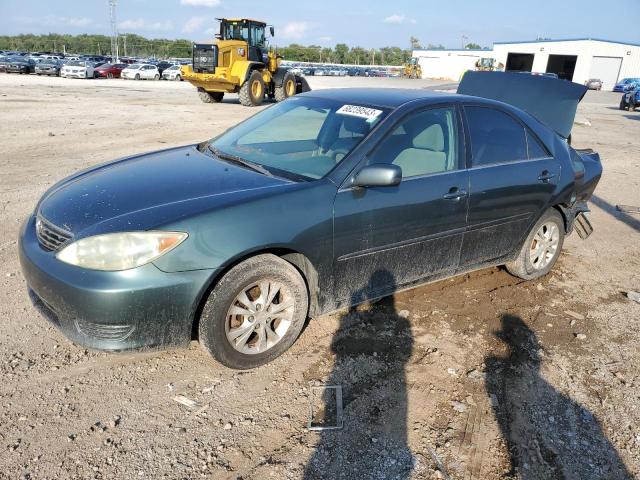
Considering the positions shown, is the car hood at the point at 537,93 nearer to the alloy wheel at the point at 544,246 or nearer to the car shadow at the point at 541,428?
the alloy wheel at the point at 544,246

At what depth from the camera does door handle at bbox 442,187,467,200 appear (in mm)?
3645

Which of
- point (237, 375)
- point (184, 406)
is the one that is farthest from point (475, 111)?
point (184, 406)

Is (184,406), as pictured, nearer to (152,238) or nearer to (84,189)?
(152,238)

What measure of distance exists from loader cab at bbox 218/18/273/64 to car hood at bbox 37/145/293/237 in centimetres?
1775

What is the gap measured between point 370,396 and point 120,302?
1.46 metres

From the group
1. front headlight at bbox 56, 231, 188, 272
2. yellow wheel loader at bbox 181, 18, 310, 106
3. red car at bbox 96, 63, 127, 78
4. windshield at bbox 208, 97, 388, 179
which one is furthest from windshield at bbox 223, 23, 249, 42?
red car at bbox 96, 63, 127, 78

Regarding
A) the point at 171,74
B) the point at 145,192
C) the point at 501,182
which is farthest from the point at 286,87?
the point at 171,74

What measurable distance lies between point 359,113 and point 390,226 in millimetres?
874

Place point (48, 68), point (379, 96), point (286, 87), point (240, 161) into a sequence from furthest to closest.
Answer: point (48, 68), point (286, 87), point (379, 96), point (240, 161)

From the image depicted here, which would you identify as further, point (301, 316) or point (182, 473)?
point (301, 316)

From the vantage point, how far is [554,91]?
638 centimetres

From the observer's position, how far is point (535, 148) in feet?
14.3

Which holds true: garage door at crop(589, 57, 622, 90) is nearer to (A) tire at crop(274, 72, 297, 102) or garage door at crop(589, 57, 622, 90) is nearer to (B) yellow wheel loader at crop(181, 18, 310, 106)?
(A) tire at crop(274, 72, 297, 102)

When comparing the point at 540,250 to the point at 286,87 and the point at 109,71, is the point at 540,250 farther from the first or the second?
the point at 109,71
